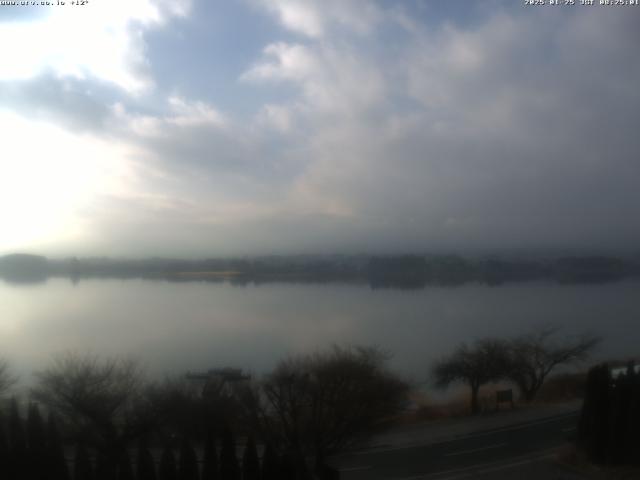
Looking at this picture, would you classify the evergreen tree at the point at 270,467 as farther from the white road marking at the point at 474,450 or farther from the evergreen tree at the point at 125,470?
the white road marking at the point at 474,450

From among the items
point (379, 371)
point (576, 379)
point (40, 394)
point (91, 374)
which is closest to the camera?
point (40, 394)

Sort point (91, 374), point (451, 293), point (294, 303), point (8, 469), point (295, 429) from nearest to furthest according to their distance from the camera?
point (8, 469) < point (295, 429) < point (91, 374) < point (294, 303) < point (451, 293)

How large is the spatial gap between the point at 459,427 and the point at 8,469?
21.4ft

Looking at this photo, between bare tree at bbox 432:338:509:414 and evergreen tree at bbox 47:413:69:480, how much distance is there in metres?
8.47

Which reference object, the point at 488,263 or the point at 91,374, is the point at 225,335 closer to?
the point at 91,374

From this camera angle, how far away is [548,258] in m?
34.6

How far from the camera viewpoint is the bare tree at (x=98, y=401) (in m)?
5.45

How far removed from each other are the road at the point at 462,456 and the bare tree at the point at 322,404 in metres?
0.37

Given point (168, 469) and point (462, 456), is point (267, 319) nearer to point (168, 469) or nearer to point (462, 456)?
point (462, 456)

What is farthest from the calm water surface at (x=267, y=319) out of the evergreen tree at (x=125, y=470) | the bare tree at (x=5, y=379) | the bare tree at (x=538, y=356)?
the evergreen tree at (x=125, y=470)

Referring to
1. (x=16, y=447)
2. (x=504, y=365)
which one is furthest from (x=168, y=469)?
(x=504, y=365)

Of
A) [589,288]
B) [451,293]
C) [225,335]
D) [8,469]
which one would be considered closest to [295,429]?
[8,469]

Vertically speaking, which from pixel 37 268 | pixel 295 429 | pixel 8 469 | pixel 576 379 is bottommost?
pixel 576 379

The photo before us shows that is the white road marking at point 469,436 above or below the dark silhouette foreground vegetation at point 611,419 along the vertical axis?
below
